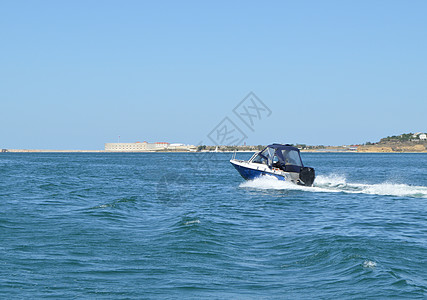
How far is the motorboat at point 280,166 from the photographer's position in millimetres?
35625

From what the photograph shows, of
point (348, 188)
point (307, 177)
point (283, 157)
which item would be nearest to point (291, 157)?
point (283, 157)

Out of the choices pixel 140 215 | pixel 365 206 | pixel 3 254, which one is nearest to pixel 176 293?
pixel 3 254

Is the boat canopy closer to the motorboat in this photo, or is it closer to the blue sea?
the motorboat

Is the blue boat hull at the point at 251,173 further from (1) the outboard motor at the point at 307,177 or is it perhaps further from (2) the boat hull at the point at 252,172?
(1) the outboard motor at the point at 307,177

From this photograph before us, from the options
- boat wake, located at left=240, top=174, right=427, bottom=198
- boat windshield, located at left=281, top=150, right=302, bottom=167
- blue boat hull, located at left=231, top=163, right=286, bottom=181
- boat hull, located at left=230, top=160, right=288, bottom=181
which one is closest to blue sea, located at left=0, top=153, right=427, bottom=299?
boat wake, located at left=240, top=174, right=427, bottom=198

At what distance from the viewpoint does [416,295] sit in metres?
10.1

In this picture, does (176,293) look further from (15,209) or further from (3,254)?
(15,209)

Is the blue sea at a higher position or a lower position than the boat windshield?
lower

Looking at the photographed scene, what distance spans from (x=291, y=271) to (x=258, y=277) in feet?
3.46

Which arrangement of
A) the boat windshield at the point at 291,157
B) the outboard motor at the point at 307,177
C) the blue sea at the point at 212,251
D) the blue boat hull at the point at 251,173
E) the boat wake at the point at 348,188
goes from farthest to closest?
the boat windshield at the point at 291,157
the blue boat hull at the point at 251,173
the outboard motor at the point at 307,177
the boat wake at the point at 348,188
the blue sea at the point at 212,251

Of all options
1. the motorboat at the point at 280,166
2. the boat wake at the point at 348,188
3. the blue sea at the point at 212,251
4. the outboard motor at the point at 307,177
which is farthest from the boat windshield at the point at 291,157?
the blue sea at the point at 212,251

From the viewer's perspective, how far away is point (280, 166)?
36781 millimetres

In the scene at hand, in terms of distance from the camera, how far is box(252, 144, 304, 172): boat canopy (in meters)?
36.7

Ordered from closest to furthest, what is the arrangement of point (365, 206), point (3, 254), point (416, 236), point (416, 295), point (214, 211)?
1. point (416, 295)
2. point (3, 254)
3. point (416, 236)
4. point (214, 211)
5. point (365, 206)
